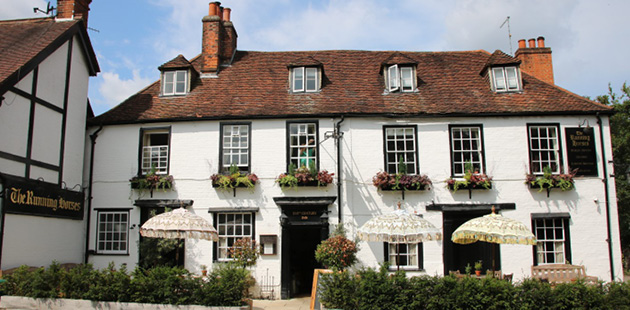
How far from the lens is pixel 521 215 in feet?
47.3

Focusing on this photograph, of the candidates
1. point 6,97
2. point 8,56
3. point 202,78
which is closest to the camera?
point 6,97

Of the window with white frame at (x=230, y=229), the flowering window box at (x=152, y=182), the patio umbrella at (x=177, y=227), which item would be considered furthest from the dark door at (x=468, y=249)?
the flowering window box at (x=152, y=182)

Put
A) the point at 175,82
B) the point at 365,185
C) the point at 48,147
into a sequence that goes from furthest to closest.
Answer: the point at 175,82 → the point at 365,185 → the point at 48,147

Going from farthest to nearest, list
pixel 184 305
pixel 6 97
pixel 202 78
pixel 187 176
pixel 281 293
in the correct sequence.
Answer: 1. pixel 202 78
2. pixel 187 176
3. pixel 281 293
4. pixel 6 97
5. pixel 184 305

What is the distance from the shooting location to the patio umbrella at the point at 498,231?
10598mm

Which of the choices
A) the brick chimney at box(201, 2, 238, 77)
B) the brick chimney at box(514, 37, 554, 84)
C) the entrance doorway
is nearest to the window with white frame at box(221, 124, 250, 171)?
the entrance doorway

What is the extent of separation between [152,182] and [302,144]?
4881 millimetres

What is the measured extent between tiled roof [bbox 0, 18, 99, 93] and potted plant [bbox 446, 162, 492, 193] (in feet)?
40.9

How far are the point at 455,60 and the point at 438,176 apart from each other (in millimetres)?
5583

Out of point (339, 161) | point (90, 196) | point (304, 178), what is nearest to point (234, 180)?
point (304, 178)

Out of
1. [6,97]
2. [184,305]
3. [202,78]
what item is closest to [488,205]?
[184,305]

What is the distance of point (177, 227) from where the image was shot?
1099cm

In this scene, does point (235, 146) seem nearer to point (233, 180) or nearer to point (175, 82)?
point (233, 180)

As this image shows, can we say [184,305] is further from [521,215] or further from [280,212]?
[521,215]
